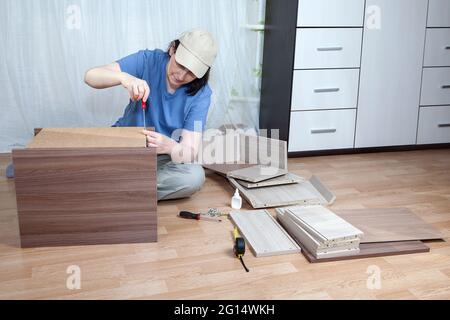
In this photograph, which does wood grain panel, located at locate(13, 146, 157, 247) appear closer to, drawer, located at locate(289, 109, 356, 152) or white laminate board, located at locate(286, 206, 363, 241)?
white laminate board, located at locate(286, 206, 363, 241)

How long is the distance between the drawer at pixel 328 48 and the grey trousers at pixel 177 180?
99 cm

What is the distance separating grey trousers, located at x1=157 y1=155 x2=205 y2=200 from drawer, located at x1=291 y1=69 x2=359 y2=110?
91 cm

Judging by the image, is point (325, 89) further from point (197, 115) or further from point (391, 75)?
point (197, 115)

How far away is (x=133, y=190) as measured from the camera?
183cm

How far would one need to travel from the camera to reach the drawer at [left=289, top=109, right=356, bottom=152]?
302cm

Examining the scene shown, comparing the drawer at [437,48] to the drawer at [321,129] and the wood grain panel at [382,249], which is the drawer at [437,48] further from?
the wood grain panel at [382,249]

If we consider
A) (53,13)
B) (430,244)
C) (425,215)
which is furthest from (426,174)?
(53,13)

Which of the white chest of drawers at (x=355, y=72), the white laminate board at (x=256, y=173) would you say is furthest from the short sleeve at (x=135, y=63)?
the white chest of drawers at (x=355, y=72)

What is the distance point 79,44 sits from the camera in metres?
2.84

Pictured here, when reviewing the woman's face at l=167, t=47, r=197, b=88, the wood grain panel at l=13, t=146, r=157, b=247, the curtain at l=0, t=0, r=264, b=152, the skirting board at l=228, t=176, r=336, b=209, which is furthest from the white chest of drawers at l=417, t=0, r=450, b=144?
the wood grain panel at l=13, t=146, r=157, b=247

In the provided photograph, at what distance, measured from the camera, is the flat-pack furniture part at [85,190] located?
1746mm
